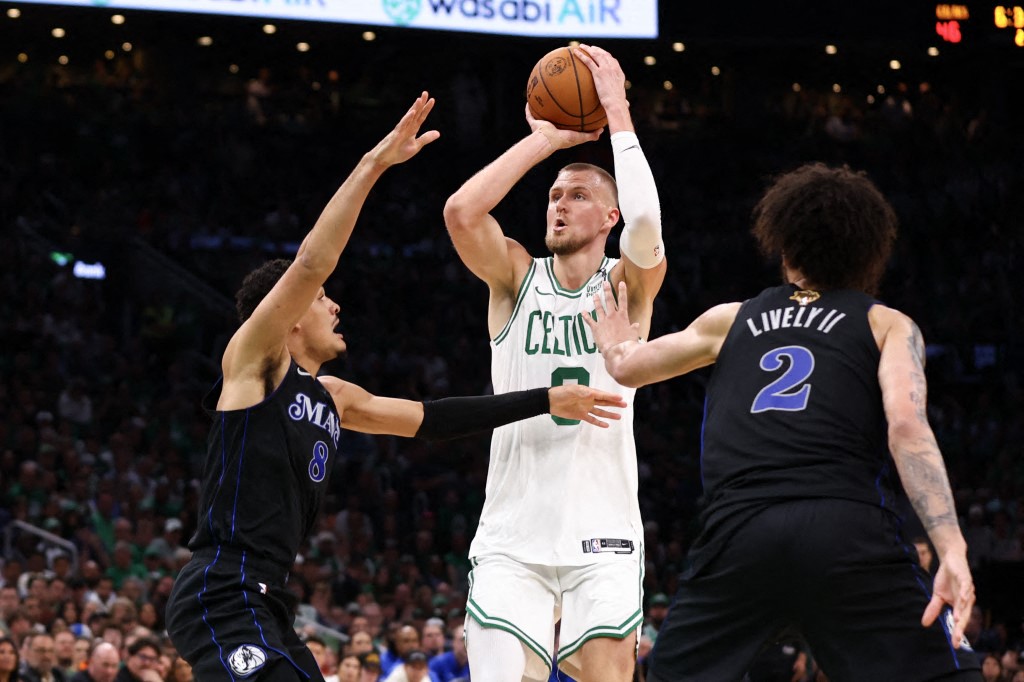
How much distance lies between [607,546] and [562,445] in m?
0.48

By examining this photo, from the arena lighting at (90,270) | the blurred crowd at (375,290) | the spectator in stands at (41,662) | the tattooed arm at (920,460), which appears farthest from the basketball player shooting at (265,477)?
the arena lighting at (90,270)

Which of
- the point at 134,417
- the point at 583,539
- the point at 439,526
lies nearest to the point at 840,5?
the point at 439,526

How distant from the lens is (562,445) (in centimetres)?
603

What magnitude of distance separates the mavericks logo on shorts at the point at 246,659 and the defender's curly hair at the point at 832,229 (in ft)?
7.31

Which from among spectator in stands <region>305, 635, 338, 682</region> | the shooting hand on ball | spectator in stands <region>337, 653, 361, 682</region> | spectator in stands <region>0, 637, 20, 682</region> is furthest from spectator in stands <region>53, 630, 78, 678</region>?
the shooting hand on ball

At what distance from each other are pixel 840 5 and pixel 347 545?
10106 millimetres

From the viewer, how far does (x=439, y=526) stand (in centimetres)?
1739

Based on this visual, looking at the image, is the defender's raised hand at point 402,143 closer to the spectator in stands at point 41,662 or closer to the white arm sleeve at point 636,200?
the white arm sleeve at point 636,200

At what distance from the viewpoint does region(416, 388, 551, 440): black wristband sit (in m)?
5.84

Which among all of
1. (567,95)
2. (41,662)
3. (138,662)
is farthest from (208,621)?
(41,662)

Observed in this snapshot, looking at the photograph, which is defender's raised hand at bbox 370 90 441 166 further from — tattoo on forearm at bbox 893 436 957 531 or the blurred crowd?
the blurred crowd

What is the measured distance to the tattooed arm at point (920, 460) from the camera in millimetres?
3727

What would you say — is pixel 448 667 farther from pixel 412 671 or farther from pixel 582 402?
pixel 582 402

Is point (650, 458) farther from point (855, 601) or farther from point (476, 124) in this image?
point (855, 601)
